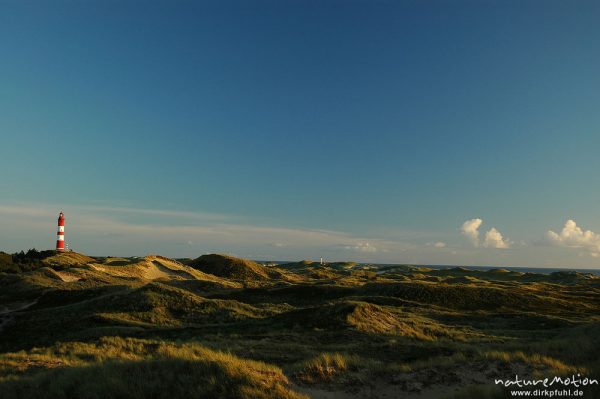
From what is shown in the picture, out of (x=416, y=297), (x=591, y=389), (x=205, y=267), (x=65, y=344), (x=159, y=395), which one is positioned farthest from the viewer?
(x=205, y=267)

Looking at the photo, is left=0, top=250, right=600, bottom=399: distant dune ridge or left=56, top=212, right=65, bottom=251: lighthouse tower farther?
left=56, top=212, right=65, bottom=251: lighthouse tower

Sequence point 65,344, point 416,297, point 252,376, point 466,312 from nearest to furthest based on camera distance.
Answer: point 252,376 → point 65,344 → point 466,312 → point 416,297

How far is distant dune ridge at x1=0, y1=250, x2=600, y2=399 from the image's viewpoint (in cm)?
1277

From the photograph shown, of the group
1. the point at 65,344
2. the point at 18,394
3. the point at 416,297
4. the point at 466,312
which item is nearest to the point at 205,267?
the point at 416,297

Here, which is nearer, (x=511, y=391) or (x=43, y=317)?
(x=511, y=391)

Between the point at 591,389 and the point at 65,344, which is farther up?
the point at 591,389

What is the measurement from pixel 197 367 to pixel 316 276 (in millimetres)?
89317

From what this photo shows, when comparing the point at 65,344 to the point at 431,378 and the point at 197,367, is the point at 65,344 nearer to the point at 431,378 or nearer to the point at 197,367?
the point at 197,367

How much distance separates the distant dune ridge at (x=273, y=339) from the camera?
41.9 ft

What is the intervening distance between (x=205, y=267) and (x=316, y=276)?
26210 mm

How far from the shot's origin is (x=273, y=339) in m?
25.8

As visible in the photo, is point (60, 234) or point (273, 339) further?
point (60, 234)

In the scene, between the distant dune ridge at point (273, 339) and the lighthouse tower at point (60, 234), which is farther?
Result: the lighthouse tower at point (60, 234)

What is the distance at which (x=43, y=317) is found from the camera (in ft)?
117
